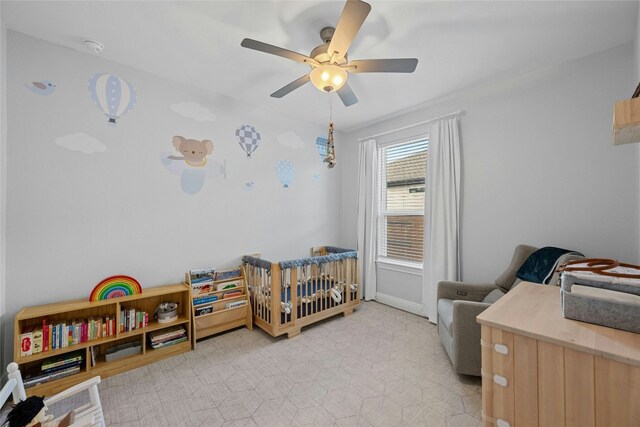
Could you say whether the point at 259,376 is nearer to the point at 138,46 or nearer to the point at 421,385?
the point at 421,385

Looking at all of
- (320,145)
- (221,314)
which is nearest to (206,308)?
(221,314)

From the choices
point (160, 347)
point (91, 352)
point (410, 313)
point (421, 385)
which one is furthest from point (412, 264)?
point (91, 352)

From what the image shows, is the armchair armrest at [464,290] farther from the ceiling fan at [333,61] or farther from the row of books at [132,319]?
the row of books at [132,319]

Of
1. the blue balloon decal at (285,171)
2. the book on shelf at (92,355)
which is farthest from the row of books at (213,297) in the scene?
the blue balloon decal at (285,171)

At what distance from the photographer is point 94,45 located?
203 cm

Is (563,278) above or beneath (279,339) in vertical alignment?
above

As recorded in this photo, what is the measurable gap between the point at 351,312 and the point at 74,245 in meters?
2.91

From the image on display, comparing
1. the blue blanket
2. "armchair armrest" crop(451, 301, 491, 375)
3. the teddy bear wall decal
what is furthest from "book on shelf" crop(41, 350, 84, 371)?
the blue blanket

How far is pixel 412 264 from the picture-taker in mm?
3465

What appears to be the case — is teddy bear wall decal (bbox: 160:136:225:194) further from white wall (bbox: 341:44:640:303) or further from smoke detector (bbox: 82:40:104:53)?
white wall (bbox: 341:44:640:303)

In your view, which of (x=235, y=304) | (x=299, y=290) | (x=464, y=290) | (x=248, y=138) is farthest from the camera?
(x=248, y=138)

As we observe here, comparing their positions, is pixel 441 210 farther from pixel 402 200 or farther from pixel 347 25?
pixel 347 25

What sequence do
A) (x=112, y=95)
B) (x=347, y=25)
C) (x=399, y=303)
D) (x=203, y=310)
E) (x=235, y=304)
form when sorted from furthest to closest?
(x=399, y=303)
(x=235, y=304)
(x=203, y=310)
(x=112, y=95)
(x=347, y=25)

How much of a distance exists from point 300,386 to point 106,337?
1612 millimetres
